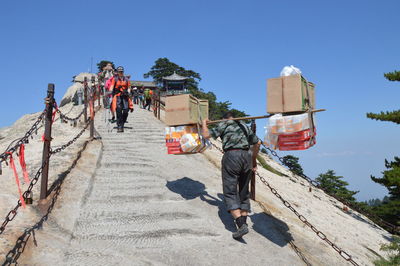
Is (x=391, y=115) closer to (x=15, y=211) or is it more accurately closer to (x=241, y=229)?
(x=241, y=229)

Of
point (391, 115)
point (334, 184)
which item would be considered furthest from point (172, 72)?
point (391, 115)

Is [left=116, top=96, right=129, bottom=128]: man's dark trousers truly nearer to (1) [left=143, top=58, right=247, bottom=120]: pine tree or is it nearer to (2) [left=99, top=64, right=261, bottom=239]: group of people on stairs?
(2) [left=99, top=64, right=261, bottom=239]: group of people on stairs

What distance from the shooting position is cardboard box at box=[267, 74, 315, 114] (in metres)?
3.47

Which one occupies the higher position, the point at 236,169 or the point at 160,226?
the point at 236,169

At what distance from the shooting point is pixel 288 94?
3.54 meters

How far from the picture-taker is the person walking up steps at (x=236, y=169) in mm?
3951

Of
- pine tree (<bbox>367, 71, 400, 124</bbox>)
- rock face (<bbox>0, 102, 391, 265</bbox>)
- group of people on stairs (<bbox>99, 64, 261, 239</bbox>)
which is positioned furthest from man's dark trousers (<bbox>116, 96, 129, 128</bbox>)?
pine tree (<bbox>367, 71, 400, 124</bbox>)

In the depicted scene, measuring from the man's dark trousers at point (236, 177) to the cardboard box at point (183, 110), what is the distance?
824mm

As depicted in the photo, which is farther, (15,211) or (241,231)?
(241,231)

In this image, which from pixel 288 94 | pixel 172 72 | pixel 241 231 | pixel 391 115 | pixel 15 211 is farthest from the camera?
pixel 172 72

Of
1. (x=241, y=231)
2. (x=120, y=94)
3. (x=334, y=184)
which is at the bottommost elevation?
(x=334, y=184)

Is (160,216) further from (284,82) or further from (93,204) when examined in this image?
(284,82)

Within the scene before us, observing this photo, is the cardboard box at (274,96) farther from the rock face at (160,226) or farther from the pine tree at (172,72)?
the pine tree at (172,72)

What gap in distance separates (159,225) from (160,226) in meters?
0.03
